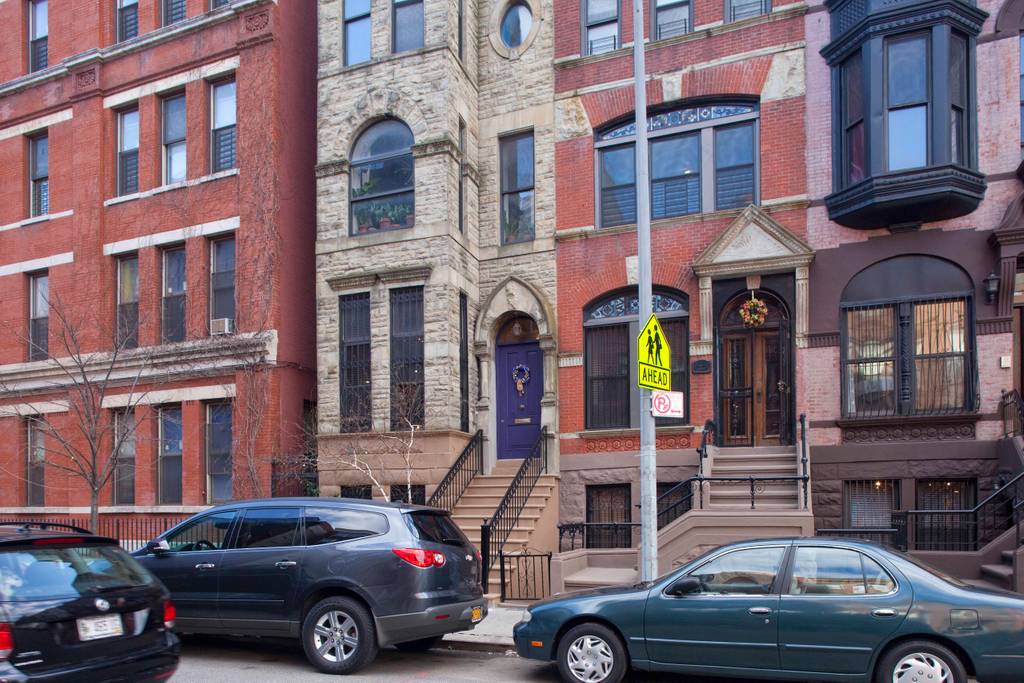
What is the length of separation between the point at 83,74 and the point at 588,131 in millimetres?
12683

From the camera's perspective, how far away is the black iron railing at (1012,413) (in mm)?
13016

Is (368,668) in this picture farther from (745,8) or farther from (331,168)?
(745,8)

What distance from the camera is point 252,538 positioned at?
9227mm

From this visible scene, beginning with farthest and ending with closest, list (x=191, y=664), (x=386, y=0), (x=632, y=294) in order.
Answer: (x=386, y=0), (x=632, y=294), (x=191, y=664)

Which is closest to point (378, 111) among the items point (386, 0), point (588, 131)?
point (386, 0)

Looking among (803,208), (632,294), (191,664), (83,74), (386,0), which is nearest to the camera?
(191,664)

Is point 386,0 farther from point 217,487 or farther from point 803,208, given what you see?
point 217,487

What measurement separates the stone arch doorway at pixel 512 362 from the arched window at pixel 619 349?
80cm

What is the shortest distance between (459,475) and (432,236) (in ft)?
15.2

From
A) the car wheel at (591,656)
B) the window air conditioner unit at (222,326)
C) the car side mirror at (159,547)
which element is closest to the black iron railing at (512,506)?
the car wheel at (591,656)

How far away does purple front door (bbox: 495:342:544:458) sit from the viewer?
17109 mm

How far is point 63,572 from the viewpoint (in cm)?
625

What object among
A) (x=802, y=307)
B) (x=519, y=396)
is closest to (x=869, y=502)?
(x=802, y=307)

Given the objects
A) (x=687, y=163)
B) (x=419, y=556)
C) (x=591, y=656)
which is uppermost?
(x=687, y=163)
